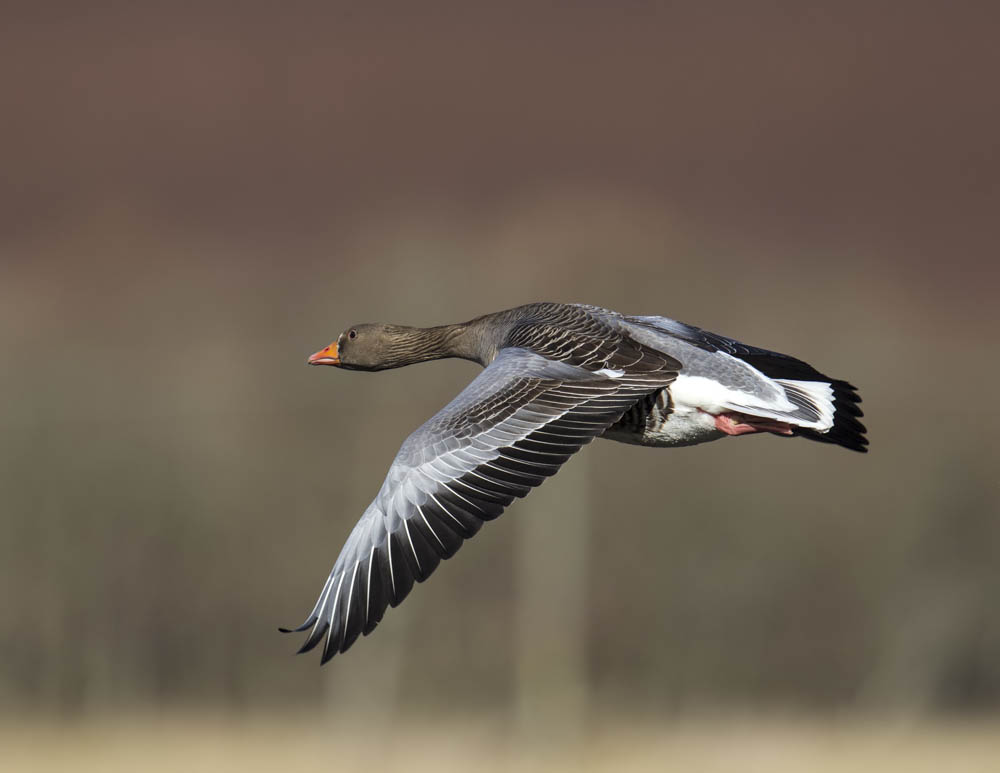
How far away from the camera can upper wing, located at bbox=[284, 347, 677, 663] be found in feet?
23.0

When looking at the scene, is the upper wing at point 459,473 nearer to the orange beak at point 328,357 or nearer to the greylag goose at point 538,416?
the greylag goose at point 538,416

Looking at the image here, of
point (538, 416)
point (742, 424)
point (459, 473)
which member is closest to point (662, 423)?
point (742, 424)

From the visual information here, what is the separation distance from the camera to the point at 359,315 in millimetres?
24406

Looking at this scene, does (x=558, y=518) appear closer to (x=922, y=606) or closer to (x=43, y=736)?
(x=922, y=606)

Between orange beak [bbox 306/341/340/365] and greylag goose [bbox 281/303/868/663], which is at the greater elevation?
orange beak [bbox 306/341/340/365]

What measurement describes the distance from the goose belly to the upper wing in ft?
1.86

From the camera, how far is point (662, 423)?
28.6 feet

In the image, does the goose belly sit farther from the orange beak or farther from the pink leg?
the orange beak

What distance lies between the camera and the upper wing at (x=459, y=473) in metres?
7.00

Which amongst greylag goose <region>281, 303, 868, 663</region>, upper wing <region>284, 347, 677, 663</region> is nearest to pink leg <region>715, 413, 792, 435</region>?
greylag goose <region>281, 303, 868, 663</region>

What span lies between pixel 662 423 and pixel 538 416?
1.39m

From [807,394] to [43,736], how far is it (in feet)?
68.6

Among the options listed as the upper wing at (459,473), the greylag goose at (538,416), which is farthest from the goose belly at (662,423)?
the upper wing at (459,473)

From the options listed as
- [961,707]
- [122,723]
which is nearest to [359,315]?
[122,723]
